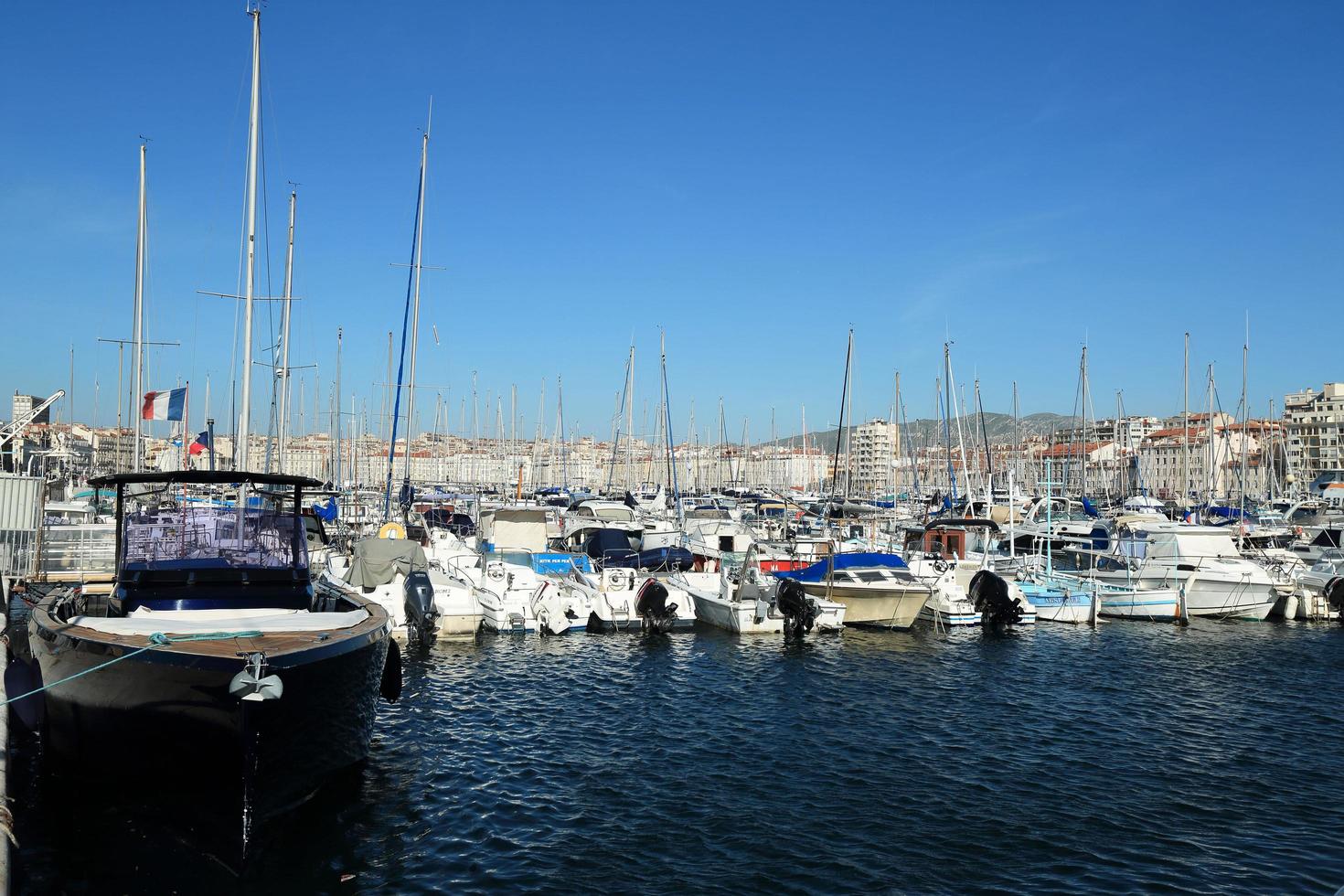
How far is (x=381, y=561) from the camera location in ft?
83.5

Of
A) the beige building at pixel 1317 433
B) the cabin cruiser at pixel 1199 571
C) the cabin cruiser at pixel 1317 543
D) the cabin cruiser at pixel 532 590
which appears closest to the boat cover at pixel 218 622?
the cabin cruiser at pixel 532 590

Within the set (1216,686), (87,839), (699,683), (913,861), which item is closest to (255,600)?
(87,839)

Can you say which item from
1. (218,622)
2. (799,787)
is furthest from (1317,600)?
(218,622)

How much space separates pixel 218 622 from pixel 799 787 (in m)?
8.26

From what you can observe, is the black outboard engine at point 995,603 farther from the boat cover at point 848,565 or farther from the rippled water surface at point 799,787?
the rippled water surface at point 799,787

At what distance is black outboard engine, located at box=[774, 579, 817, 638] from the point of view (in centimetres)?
2700

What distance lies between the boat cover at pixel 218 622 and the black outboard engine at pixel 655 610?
48.0 feet

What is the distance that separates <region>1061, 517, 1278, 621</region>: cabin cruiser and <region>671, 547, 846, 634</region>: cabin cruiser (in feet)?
40.7

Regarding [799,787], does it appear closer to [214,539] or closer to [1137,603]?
[214,539]

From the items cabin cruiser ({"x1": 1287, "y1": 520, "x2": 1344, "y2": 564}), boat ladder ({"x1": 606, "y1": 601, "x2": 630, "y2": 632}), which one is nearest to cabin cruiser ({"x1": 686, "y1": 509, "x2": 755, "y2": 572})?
boat ladder ({"x1": 606, "y1": 601, "x2": 630, "y2": 632})

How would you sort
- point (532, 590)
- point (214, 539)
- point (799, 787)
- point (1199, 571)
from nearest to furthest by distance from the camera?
point (799, 787)
point (214, 539)
point (532, 590)
point (1199, 571)

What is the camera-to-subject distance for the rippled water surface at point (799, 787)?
11.1 meters

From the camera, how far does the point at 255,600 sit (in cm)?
1320

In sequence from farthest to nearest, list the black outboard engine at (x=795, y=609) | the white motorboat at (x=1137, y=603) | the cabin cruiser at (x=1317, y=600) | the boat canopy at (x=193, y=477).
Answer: the cabin cruiser at (x=1317, y=600)
the white motorboat at (x=1137, y=603)
the black outboard engine at (x=795, y=609)
the boat canopy at (x=193, y=477)
